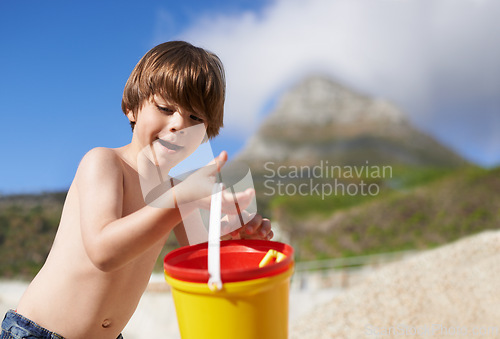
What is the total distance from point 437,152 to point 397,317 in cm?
1267

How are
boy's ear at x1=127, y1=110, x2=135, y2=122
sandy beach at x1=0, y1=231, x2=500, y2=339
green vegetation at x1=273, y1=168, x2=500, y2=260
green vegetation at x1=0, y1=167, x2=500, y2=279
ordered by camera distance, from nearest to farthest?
boy's ear at x1=127, y1=110, x2=135, y2=122, sandy beach at x1=0, y1=231, x2=500, y2=339, green vegetation at x1=0, y1=167, x2=500, y2=279, green vegetation at x1=273, y1=168, x2=500, y2=260

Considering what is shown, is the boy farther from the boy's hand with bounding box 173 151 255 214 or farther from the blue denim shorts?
the boy's hand with bounding box 173 151 255 214

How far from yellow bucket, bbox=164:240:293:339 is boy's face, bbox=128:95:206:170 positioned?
36 centimetres

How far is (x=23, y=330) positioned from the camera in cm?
116

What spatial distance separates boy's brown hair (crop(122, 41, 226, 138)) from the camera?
1145 millimetres

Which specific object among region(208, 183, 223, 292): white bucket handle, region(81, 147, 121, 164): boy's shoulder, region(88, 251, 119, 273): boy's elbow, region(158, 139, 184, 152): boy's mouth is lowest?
region(88, 251, 119, 273): boy's elbow

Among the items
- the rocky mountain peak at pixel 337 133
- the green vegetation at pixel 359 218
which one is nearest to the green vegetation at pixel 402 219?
the green vegetation at pixel 359 218

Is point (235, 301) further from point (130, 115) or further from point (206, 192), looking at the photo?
point (130, 115)

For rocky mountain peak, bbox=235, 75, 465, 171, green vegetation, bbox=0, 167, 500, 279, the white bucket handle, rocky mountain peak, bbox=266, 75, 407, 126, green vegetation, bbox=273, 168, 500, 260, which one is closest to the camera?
the white bucket handle

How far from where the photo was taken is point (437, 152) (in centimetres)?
1452

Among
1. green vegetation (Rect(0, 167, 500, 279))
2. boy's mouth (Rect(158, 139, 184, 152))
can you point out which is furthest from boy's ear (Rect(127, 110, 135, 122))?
green vegetation (Rect(0, 167, 500, 279))

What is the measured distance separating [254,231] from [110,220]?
372 mm

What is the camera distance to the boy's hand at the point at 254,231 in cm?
111

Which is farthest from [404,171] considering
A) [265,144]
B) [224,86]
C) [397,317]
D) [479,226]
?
[224,86]
